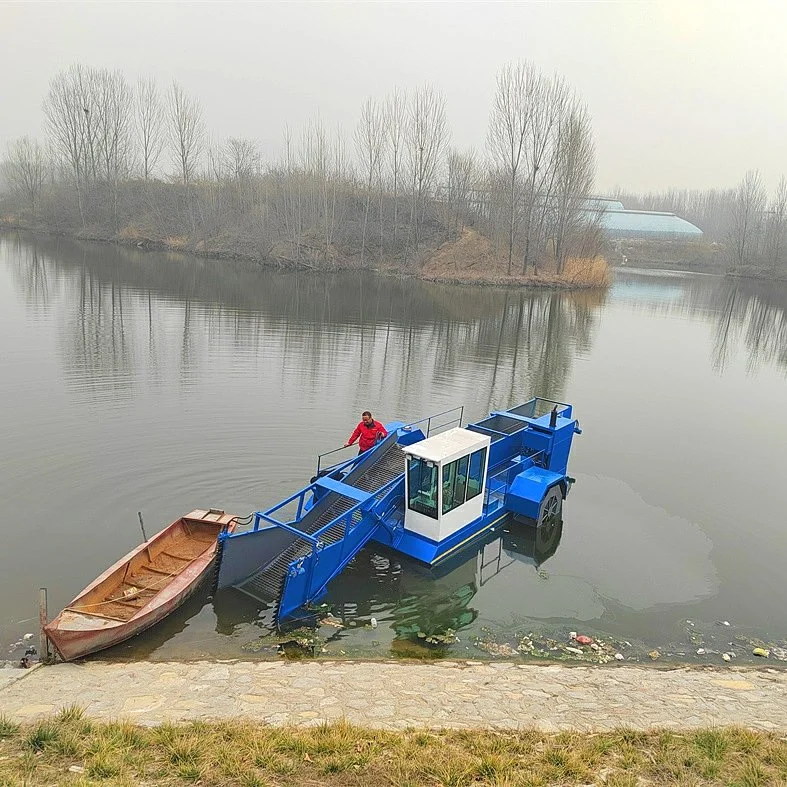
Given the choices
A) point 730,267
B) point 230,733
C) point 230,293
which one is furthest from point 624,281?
point 230,733

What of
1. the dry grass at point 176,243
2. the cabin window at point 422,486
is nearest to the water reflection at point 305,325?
the cabin window at point 422,486

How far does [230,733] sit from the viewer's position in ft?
18.8

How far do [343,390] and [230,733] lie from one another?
15243mm

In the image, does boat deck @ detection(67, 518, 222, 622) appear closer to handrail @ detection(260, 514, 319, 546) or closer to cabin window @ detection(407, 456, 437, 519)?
handrail @ detection(260, 514, 319, 546)

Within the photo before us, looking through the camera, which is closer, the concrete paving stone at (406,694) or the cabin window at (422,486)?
the concrete paving stone at (406,694)

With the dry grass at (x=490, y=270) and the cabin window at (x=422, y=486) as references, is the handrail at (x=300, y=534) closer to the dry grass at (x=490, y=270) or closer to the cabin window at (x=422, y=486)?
the cabin window at (x=422, y=486)

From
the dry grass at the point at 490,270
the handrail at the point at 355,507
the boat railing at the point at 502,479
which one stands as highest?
the dry grass at the point at 490,270

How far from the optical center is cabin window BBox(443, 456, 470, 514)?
10.6 metres

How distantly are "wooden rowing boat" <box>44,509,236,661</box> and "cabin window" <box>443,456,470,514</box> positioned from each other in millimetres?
3843

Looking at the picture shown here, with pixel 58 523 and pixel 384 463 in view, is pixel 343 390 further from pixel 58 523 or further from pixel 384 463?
pixel 58 523

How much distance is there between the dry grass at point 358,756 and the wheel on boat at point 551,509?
6468mm

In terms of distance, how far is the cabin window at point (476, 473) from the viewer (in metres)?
11.1

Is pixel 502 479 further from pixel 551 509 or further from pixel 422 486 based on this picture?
pixel 422 486

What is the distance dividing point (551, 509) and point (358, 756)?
8420 mm
